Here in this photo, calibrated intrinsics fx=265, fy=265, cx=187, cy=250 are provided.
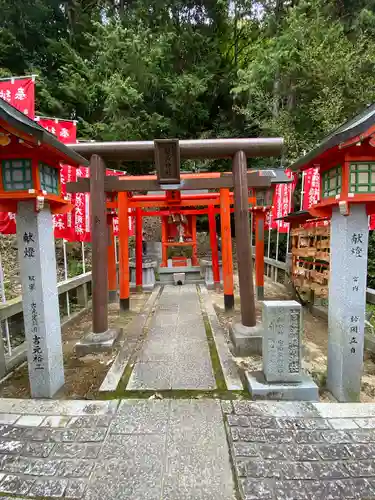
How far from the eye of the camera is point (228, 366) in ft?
13.6

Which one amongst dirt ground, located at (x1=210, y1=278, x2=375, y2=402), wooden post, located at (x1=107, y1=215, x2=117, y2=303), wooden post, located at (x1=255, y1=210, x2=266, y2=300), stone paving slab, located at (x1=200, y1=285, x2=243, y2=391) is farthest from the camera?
wooden post, located at (x1=255, y1=210, x2=266, y2=300)

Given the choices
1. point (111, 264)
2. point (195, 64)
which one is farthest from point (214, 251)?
point (195, 64)

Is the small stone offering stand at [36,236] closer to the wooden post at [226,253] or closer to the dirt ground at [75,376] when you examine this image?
the dirt ground at [75,376]

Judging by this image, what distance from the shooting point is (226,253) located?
259 inches

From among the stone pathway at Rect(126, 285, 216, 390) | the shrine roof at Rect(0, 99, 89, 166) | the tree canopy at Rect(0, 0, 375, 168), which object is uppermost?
the tree canopy at Rect(0, 0, 375, 168)

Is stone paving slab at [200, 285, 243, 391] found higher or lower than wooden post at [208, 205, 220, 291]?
lower

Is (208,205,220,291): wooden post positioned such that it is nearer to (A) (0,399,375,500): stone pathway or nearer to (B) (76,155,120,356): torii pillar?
(B) (76,155,120,356): torii pillar

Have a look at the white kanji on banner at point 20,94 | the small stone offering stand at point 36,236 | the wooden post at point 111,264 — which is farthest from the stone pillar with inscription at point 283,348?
the wooden post at point 111,264

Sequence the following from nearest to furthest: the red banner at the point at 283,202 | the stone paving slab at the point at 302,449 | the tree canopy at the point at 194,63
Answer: the stone paving slab at the point at 302,449, the red banner at the point at 283,202, the tree canopy at the point at 194,63

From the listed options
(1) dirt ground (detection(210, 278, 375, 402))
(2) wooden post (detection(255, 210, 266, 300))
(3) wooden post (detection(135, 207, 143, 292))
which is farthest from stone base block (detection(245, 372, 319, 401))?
(3) wooden post (detection(135, 207, 143, 292))

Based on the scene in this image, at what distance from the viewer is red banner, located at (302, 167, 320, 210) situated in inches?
291

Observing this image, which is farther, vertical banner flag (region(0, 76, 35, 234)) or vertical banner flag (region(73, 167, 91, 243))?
vertical banner flag (region(73, 167, 91, 243))

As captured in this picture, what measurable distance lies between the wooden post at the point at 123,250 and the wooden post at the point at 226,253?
100 inches

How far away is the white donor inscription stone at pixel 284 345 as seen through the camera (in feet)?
11.3
